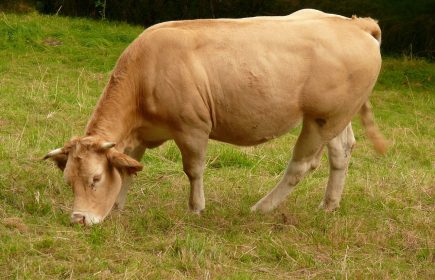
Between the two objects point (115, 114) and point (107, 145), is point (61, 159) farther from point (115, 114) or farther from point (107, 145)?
point (115, 114)

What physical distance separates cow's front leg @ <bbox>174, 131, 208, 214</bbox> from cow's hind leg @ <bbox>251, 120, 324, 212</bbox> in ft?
1.99

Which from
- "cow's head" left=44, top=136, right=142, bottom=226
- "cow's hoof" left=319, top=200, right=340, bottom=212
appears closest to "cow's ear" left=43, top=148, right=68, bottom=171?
"cow's head" left=44, top=136, right=142, bottom=226

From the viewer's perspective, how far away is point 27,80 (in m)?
13.7

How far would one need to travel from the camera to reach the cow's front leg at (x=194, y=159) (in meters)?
7.86

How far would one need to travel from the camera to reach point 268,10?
20.7 meters

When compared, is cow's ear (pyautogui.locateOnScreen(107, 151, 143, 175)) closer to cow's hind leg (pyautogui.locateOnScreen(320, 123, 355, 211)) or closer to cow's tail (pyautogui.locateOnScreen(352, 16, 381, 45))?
cow's hind leg (pyautogui.locateOnScreen(320, 123, 355, 211))

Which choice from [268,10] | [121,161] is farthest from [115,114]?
[268,10]

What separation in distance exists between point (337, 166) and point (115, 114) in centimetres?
241

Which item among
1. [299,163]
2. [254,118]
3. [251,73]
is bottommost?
[299,163]

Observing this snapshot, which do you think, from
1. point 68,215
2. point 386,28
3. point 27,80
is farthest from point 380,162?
point 386,28

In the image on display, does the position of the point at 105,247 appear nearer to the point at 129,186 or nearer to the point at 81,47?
the point at 129,186

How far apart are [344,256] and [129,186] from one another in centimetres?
237

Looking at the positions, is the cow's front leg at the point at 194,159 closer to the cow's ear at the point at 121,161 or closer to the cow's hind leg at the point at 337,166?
the cow's ear at the point at 121,161

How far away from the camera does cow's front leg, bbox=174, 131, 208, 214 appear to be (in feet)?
25.8
